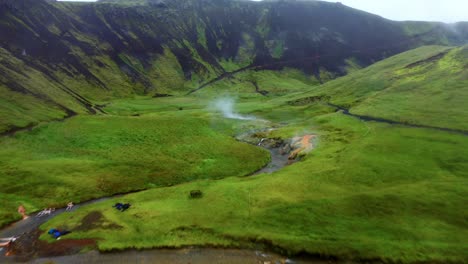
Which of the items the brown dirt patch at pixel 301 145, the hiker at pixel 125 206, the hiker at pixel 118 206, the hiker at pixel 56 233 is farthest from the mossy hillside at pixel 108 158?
the hiker at pixel 125 206

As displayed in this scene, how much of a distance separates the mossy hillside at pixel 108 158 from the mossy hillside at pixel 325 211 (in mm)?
11203

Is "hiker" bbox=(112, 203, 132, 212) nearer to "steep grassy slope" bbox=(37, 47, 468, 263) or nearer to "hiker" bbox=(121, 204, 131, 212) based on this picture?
"hiker" bbox=(121, 204, 131, 212)

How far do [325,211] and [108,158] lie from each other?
64214 millimetres

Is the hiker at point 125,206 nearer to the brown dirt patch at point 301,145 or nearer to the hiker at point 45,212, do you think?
the hiker at point 45,212

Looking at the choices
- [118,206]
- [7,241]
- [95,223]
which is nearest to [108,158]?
[118,206]

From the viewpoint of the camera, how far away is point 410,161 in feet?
291

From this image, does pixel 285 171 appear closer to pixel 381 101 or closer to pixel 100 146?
pixel 100 146

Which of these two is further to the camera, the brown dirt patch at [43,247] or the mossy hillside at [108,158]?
the mossy hillside at [108,158]

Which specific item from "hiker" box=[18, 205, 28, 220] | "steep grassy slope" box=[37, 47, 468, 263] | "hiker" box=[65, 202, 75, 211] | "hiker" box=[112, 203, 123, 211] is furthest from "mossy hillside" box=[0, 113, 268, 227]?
"hiker" box=[112, 203, 123, 211]

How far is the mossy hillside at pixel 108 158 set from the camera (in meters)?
78.6

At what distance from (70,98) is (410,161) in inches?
6072

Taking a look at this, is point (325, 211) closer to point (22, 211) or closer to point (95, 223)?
point (95, 223)

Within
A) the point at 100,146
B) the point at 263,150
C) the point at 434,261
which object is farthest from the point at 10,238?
the point at 263,150

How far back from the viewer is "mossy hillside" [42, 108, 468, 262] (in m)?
54.5
